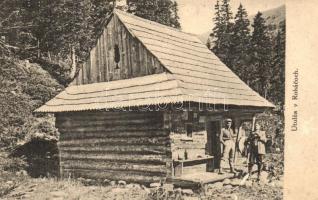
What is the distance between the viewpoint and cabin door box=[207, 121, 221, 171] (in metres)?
14.5

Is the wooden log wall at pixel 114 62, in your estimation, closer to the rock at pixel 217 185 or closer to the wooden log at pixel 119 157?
the wooden log at pixel 119 157

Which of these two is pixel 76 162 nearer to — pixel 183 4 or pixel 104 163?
pixel 104 163

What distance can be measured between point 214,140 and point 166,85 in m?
3.54

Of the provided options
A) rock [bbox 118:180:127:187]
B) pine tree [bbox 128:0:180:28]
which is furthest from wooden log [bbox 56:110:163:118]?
pine tree [bbox 128:0:180:28]

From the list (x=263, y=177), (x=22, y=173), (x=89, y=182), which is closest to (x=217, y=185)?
(x=263, y=177)

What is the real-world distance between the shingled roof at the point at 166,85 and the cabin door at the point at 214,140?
1098mm

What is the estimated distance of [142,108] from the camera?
12.5m

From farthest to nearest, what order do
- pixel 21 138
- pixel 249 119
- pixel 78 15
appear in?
pixel 78 15, pixel 21 138, pixel 249 119

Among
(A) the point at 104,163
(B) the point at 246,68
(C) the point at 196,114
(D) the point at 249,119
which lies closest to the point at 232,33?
(B) the point at 246,68

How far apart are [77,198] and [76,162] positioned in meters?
3.69

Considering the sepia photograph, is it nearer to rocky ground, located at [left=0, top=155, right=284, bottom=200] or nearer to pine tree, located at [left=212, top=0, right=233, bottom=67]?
rocky ground, located at [left=0, top=155, right=284, bottom=200]

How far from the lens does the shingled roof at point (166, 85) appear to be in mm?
12211

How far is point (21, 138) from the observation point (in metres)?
18.1

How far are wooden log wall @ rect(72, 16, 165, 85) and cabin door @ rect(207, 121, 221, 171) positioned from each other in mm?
2929
